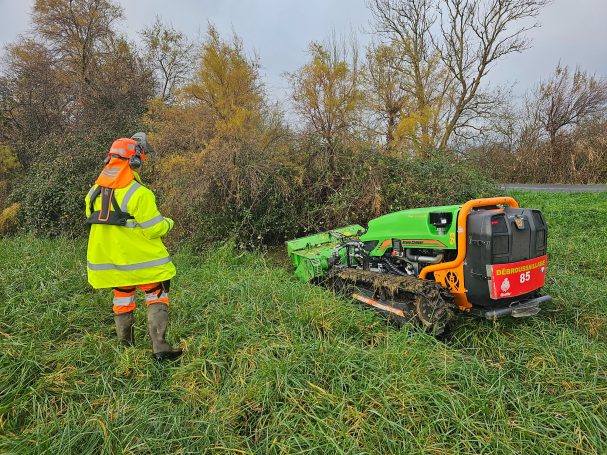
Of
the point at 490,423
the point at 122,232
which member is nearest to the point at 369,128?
the point at 122,232

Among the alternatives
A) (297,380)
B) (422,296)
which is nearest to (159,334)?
(297,380)

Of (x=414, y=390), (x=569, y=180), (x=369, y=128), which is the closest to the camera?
(x=414, y=390)

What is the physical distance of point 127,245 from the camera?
3.17m

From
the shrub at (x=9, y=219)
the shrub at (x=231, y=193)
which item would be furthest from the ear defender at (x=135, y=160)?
the shrub at (x=9, y=219)

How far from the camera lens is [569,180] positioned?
16531mm

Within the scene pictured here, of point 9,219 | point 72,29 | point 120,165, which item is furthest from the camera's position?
point 72,29

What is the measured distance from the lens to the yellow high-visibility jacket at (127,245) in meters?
3.16

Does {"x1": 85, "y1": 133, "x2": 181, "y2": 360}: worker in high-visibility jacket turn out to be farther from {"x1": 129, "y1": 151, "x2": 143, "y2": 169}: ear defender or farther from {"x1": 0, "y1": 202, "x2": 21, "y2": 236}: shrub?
{"x1": 0, "y1": 202, "x2": 21, "y2": 236}: shrub

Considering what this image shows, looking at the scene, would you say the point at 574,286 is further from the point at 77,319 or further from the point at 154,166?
the point at 154,166

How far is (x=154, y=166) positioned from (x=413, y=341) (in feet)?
22.4

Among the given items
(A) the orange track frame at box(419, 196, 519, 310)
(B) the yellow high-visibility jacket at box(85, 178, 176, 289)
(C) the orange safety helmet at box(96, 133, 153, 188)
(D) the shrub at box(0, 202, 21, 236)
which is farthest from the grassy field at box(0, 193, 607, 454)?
(D) the shrub at box(0, 202, 21, 236)

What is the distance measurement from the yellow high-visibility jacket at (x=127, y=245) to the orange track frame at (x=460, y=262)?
2.50 meters

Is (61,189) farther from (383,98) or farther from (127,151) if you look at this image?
(383,98)

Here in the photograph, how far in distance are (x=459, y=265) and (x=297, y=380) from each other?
1.78 metres
